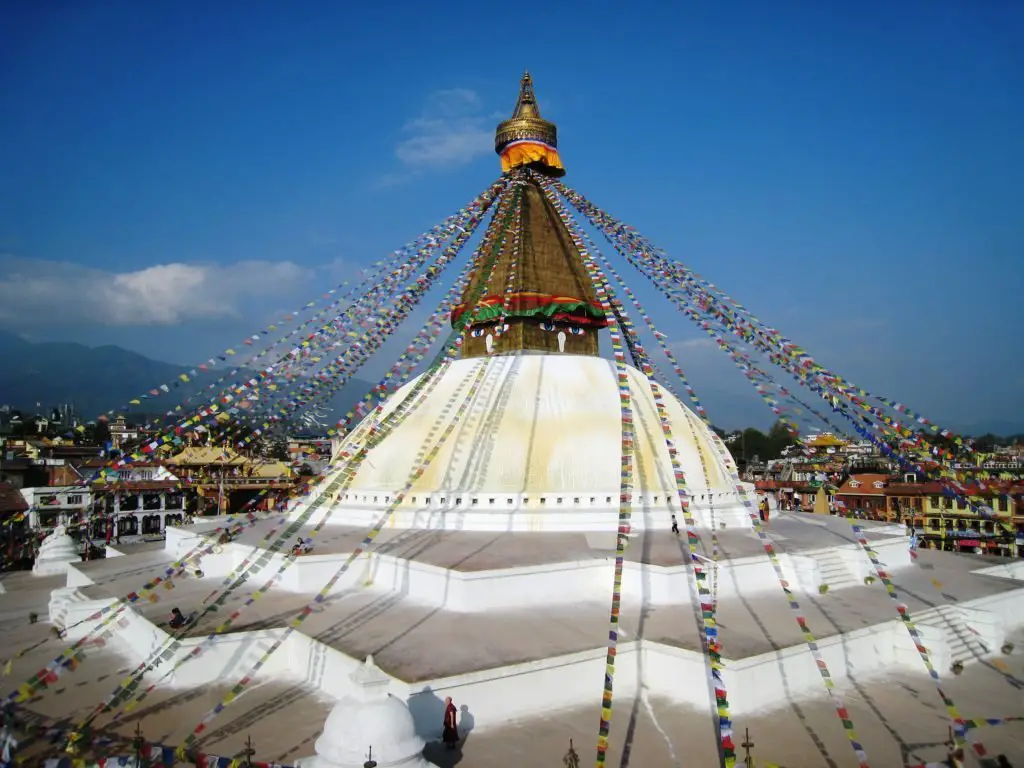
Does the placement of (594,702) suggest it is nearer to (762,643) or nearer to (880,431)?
(762,643)

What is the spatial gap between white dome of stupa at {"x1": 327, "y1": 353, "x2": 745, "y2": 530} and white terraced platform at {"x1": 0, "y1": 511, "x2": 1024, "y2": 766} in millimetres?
495

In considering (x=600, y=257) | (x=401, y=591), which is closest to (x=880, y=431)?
(x=600, y=257)

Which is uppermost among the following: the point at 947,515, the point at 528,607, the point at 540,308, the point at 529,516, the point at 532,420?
the point at 540,308

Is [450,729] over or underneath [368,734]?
underneath

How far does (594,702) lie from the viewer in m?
6.68

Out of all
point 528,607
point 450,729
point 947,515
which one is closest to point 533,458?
point 528,607

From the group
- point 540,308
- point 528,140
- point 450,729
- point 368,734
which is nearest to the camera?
point 368,734

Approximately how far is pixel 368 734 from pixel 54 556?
12.8 meters

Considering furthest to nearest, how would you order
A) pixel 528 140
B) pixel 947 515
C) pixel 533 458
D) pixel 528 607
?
pixel 947 515
pixel 528 140
pixel 533 458
pixel 528 607

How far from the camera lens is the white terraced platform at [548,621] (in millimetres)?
6586

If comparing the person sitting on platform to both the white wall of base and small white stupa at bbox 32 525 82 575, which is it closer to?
the white wall of base

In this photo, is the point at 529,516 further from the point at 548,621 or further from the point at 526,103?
the point at 526,103

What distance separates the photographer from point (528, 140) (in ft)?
44.6

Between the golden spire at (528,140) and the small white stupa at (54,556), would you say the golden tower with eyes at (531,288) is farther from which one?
the small white stupa at (54,556)
